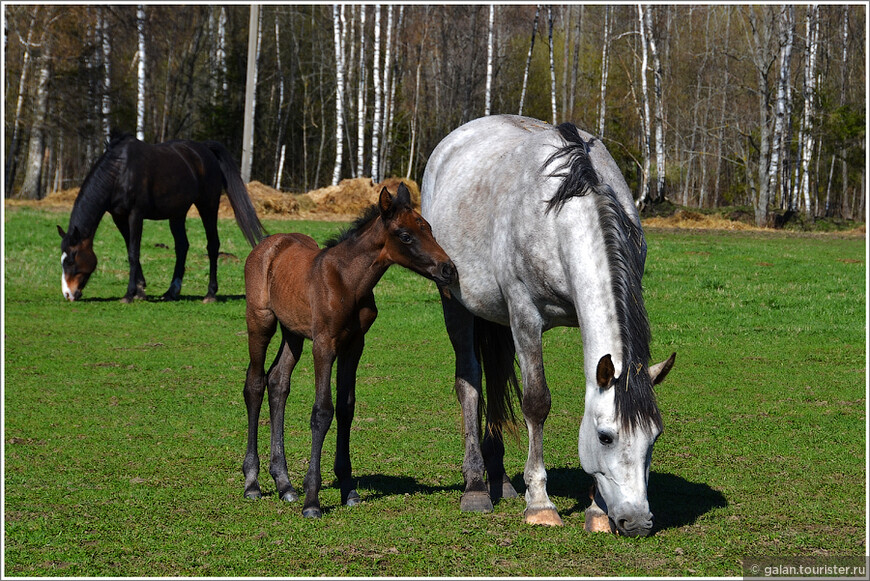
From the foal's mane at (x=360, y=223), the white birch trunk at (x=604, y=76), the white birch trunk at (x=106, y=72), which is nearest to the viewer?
the foal's mane at (x=360, y=223)

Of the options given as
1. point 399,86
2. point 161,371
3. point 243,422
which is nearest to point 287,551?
point 243,422

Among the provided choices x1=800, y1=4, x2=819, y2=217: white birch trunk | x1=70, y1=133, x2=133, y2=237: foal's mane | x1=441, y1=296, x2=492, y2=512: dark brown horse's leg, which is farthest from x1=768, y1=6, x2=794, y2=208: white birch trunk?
x1=441, y1=296, x2=492, y2=512: dark brown horse's leg

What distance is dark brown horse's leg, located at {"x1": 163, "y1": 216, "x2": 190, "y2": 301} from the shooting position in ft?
50.7

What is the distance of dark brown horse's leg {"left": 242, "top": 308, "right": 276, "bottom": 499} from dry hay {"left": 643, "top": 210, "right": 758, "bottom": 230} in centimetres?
2127

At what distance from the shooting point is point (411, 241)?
16.9 feet

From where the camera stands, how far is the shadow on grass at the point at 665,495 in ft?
17.2

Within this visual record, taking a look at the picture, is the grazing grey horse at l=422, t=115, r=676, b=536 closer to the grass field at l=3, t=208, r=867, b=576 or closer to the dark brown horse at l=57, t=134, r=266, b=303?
the grass field at l=3, t=208, r=867, b=576

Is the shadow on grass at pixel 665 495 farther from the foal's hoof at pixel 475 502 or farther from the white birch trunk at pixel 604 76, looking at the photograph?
the white birch trunk at pixel 604 76

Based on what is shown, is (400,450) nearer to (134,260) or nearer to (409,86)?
(134,260)

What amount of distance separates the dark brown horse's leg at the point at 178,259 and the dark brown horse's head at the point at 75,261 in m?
1.43

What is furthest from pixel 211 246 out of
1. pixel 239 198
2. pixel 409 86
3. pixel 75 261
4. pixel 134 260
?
pixel 409 86

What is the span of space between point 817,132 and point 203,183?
28.5 m

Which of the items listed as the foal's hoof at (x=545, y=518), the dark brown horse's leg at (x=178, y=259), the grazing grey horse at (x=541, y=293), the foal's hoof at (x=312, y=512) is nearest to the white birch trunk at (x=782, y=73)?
the dark brown horse's leg at (x=178, y=259)

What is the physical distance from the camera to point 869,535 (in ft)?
15.7
